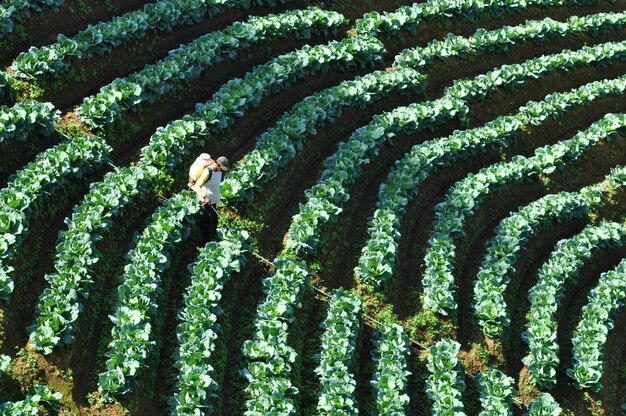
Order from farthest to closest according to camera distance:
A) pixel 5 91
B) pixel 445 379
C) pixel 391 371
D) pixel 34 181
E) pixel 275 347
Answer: pixel 5 91 < pixel 445 379 < pixel 391 371 < pixel 34 181 < pixel 275 347

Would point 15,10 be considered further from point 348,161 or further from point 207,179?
point 348,161

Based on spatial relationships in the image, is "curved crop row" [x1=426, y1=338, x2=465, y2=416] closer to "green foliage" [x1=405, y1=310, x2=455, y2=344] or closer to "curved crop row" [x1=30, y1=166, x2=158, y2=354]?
"green foliage" [x1=405, y1=310, x2=455, y2=344]

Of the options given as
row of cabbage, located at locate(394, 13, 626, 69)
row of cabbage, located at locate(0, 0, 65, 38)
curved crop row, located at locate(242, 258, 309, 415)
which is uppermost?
row of cabbage, located at locate(394, 13, 626, 69)

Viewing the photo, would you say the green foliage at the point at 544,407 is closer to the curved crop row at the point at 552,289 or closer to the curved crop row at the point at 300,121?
the curved crop row at the point at 552,289

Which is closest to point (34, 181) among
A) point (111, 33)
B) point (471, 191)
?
point (111, 33)

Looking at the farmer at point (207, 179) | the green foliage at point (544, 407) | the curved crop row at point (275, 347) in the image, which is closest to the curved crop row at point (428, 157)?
the curved crop row at point (275, 347)

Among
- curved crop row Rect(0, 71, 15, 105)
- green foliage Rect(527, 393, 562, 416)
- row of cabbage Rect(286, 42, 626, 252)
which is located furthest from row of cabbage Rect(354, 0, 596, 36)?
green foliage Rect(527, 393, 562, 416)
